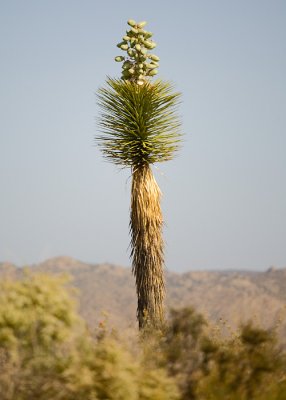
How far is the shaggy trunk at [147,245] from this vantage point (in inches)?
491

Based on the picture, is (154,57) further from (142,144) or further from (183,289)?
(183,289)

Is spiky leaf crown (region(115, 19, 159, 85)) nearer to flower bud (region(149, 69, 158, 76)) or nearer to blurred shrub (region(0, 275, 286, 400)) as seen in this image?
flower bud (region(149, 69, 158, 76))

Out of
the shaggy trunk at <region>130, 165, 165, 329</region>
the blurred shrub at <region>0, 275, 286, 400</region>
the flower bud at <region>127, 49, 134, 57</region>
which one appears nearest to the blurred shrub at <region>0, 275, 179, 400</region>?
the blurred shrub at <region>0, 275, 286, 400</region>

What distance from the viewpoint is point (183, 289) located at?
86.5m

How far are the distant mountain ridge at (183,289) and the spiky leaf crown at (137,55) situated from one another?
5329cm

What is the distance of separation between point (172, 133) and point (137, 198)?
1.62 meters

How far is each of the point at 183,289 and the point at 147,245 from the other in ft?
246

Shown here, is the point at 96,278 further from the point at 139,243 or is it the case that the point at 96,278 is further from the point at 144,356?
the point at 144,356

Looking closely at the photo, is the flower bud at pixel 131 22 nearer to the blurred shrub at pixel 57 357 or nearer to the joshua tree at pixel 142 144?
the joshua tree at pixel 142 144

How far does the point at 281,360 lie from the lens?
7.27 metres

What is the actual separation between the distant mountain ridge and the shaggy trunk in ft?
175

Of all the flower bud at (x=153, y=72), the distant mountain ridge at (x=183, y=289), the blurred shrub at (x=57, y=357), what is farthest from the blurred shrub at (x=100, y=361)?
the distant mountain ridge at (x=183, y=289)

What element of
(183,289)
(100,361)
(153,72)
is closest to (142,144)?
(153,72)

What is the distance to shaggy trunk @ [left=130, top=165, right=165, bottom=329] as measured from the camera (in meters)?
12.5
